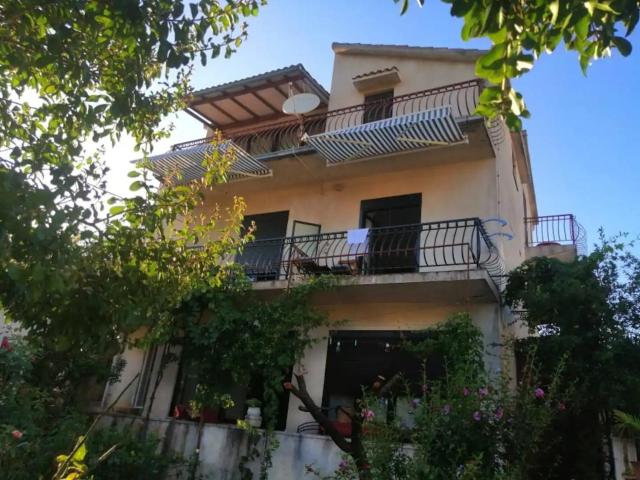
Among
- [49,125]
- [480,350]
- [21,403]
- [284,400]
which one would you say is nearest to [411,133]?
[480,350]

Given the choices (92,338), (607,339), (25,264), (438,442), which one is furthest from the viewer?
(607,339)

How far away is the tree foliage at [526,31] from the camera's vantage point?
2488mm

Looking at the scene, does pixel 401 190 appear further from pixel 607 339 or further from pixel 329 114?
pixel 607 339

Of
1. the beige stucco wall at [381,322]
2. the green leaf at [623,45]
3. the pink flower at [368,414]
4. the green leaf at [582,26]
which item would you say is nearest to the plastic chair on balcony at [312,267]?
the beige stucco wall at [381,322]

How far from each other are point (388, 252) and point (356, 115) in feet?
13.7

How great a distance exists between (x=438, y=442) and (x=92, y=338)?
345 cm

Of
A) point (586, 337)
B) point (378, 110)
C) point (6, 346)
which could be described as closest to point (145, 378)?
point (6, 346)

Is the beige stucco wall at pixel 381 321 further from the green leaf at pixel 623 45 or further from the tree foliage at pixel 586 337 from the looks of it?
the green leaf at pixel 623 45

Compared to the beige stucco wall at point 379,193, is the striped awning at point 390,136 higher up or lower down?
higher up

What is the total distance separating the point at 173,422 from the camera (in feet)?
31.7

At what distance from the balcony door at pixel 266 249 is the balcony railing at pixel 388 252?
0.07ft

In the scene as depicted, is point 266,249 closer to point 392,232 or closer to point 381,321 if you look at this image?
point 392,232

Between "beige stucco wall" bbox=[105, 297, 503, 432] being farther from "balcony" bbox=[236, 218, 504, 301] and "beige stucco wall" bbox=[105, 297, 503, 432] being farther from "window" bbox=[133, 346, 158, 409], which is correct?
"window" bbox=[133, 346, 158, 409]

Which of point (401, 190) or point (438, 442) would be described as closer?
point (438, 442)
